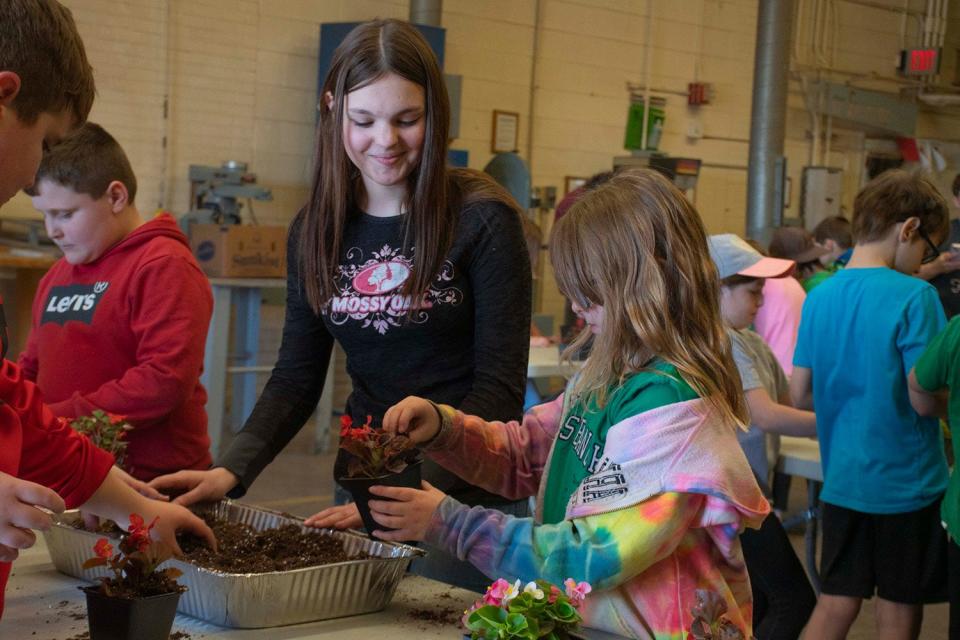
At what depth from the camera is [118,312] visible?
7.44 ft

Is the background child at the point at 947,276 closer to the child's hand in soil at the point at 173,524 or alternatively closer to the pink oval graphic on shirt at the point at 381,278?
the pink oval graphic on shirt at the point at 381,278

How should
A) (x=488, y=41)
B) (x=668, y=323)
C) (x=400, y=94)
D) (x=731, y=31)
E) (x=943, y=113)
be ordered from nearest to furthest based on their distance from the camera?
(x=668, y=323) < (x=400, y=94) < (x=488, y=41) < (x=731, y=31) < (x=943, y=113)

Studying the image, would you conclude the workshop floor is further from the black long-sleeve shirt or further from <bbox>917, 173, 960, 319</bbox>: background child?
the black long-sleeve shirt

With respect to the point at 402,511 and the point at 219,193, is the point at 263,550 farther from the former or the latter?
the point at 219,193

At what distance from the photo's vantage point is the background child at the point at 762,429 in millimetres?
2795

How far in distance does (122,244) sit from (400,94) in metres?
0.84

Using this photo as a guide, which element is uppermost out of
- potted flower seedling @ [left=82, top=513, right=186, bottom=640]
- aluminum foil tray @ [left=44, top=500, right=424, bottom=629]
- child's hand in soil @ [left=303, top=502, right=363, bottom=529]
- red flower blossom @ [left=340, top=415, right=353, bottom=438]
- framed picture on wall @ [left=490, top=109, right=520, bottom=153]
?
framed picture on wall @ [left=490, top=109, right=520, bottom=153]

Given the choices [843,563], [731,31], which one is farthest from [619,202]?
[731,31]

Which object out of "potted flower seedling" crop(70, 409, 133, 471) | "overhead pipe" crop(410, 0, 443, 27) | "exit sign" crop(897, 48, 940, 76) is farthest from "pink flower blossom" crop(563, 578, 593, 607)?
"exit sign" crop(897, 48, 940, 76)

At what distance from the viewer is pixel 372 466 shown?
149 centimetres

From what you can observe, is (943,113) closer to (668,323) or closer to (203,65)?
(203,65)

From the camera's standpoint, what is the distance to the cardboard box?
5.95 metres

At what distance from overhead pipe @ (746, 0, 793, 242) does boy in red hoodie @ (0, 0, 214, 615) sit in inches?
302

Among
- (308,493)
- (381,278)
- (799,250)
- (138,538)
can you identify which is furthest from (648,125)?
(138,538)
